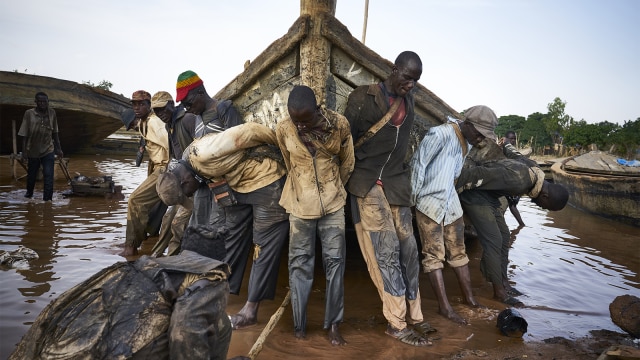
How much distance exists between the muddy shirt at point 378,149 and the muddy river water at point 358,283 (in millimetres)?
1122

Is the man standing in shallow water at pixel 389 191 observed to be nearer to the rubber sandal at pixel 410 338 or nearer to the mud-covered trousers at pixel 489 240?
the rubber sandal at pixel 410 338

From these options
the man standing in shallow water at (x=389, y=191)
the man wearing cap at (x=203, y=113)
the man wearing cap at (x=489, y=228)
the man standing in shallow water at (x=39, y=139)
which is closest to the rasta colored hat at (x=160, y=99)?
the man wearing cap at (x=203, y=113)

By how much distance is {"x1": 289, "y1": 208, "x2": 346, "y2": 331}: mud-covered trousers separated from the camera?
10.7ft

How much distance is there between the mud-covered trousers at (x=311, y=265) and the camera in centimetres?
325

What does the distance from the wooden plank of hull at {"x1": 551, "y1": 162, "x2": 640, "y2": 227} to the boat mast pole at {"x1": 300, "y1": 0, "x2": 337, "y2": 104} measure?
28.6 feet

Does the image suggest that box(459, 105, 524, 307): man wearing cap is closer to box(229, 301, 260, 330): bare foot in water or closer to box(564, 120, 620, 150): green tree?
box(229, 301, 260, 330): bare foot in water

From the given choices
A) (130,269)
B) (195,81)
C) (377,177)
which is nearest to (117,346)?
(130,269)

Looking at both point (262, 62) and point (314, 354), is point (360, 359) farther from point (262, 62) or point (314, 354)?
point (262, 62)

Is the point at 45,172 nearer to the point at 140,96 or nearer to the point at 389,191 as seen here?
the point at 140,96

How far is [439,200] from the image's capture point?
12.6ft

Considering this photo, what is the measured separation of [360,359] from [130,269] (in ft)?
6.07

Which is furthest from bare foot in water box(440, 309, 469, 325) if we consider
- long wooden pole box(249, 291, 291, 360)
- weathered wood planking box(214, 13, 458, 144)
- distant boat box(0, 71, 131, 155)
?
distant boat box(0, 71, 131, 155)

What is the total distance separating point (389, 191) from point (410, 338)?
1.11 meters

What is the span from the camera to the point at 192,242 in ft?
6.54
